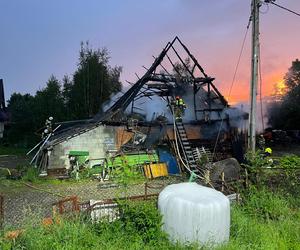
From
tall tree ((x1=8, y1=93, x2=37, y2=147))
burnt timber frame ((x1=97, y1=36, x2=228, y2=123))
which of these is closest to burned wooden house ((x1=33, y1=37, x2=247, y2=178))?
burnt timber frame ((x1=97, y1=36, x2=228, y2=123))

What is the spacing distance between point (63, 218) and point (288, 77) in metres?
35.6

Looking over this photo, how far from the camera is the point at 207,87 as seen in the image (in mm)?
24750

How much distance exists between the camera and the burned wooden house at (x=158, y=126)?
20.6 meters

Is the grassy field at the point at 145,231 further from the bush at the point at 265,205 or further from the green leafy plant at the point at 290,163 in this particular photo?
the green leafy plant at the point at 290,163

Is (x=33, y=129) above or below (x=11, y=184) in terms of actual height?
above

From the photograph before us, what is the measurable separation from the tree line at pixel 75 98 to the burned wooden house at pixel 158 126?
1274 centimetres

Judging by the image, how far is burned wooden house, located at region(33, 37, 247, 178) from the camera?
20.6 metres

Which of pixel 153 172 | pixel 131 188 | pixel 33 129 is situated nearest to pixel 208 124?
pixel 153 172

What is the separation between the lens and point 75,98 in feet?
124

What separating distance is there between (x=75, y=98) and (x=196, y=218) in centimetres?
3193

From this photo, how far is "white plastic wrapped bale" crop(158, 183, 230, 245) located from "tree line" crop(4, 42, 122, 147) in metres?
29.5

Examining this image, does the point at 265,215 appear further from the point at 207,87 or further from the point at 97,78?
the point at 97,78

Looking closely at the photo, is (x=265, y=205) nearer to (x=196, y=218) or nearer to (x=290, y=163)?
(x=290, y=163)

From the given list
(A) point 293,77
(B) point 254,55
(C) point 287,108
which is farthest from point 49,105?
(B) point 254,55
